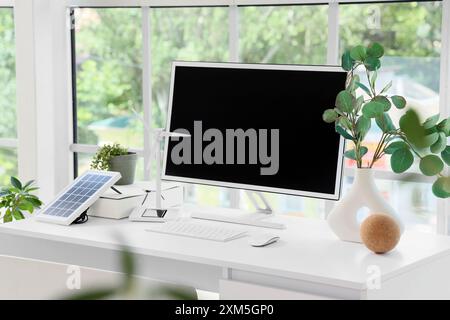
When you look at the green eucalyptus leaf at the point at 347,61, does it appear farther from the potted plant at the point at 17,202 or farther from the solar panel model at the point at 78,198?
the potted plant at the point at 17,202

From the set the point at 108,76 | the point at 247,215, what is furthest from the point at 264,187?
the point at 108,76

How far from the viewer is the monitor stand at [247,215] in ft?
8.11

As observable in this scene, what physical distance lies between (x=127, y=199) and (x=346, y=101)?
2.77 ft

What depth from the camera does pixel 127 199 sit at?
2602 mm

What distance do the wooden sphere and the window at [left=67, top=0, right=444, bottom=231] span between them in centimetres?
63

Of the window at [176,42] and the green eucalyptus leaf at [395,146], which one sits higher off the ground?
the window at [176,42]

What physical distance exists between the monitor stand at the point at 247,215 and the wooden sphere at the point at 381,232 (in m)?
0.41

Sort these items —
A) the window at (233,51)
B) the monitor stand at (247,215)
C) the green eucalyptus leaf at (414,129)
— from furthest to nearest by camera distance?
the window at (233,51), the monitor stand at (247,215), the green eucalyptus leaf at (414,129)

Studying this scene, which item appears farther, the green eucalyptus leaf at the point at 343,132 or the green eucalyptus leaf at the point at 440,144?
the green eucalyptus leaf at the point at 343,132

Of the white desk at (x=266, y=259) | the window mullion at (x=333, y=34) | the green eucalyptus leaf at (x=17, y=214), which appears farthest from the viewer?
the green eucalyptus leaf at (x=17, y=214)

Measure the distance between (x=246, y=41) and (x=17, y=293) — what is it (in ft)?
5.74

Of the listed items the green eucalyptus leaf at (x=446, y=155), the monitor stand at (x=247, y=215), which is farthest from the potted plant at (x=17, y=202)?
the green eucalyptus leaf at (x=446, y=155)

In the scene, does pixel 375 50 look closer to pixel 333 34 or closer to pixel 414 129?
pixel 333 34

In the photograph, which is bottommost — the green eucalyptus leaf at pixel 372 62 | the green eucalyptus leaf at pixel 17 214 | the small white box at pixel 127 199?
the green eucalyptus leaf at pixel 17 214
